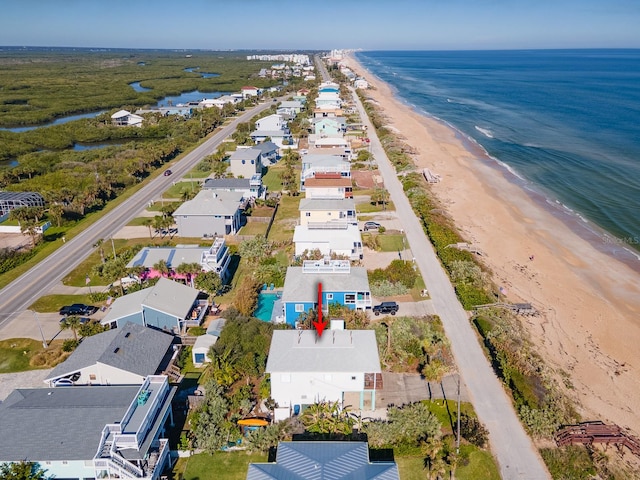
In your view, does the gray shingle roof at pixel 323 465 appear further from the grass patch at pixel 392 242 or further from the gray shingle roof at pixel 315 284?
the grass patch at pixel 392 242

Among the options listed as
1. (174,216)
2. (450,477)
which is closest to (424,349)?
(450,477)

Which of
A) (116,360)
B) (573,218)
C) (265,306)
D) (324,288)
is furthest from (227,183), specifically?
(573,218)

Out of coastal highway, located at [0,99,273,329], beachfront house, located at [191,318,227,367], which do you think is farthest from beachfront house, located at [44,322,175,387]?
coastal highway, located at [0,99,273,329]

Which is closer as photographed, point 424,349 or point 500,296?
point 424,349

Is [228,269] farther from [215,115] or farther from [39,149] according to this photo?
[215,115]

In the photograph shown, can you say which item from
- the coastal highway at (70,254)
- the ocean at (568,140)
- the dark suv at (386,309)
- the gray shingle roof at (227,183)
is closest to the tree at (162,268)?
the coastal highway at (70,254)

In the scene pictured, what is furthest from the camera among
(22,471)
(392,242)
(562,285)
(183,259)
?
(392,242)

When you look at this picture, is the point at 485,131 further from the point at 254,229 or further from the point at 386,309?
the point at 386,309

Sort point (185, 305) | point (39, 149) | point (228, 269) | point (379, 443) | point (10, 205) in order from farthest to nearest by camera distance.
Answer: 1. point (39, 149)
2. point (10, 205)
3. point (228, 269)
4. point (185, 305)
5. point (379, 443)
